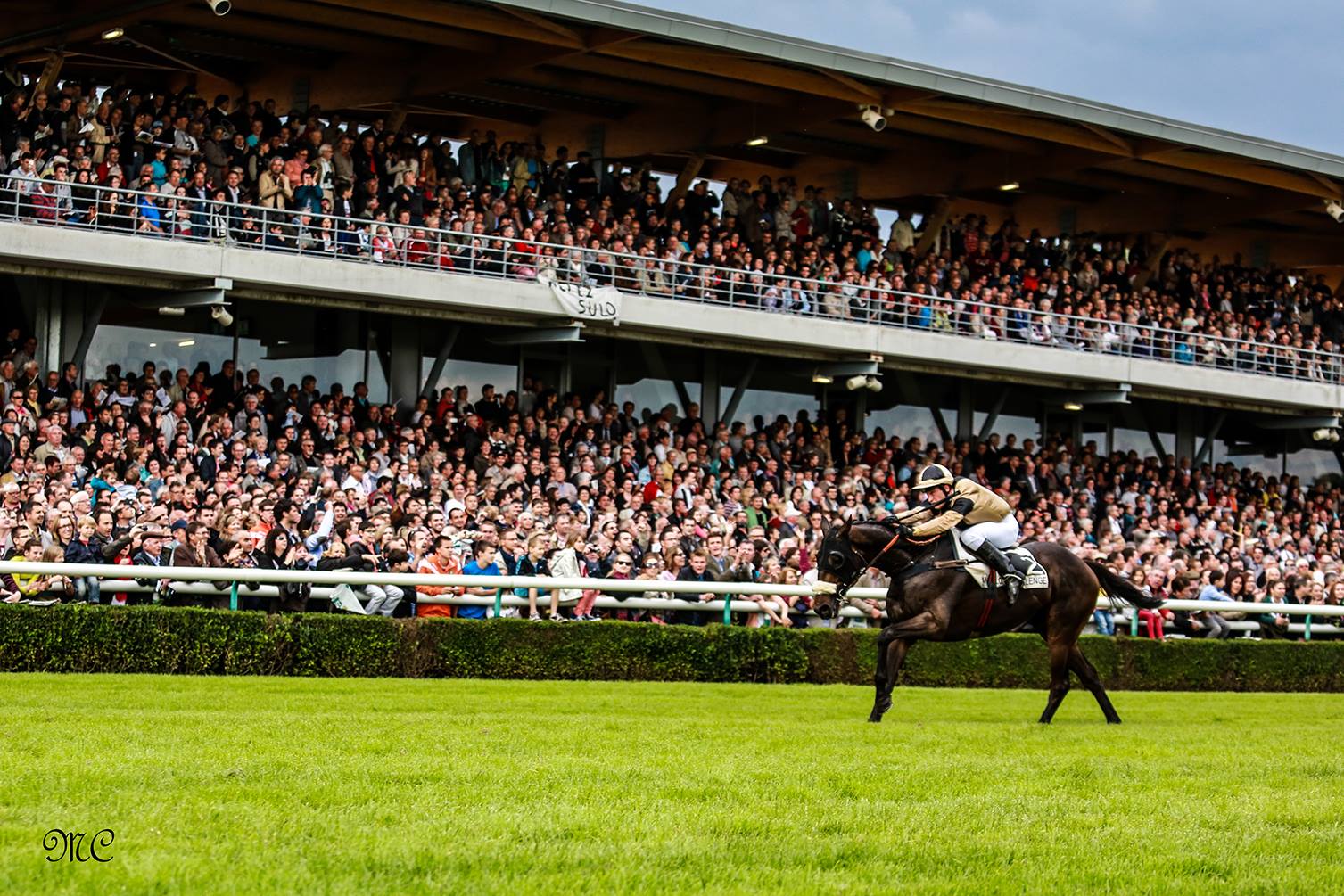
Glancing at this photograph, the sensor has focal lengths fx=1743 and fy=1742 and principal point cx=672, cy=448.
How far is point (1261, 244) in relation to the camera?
33781 millimetres

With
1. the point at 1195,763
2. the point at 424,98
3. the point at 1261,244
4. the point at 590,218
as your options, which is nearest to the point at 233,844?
the point at 1195,763

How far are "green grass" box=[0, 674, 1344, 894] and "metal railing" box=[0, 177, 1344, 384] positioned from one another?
8382 mm

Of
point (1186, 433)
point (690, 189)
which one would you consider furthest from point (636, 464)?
point (1186, 433)

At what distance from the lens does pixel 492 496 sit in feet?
61.1

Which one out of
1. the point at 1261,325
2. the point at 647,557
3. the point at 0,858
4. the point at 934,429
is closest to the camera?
the point at 0,858

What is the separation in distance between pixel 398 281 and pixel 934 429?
10.6 metres

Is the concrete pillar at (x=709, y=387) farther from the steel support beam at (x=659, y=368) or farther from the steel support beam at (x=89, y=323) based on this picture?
the steel support beam at (x=89, y=323)

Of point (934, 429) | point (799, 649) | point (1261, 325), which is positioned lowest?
point (799, 649)

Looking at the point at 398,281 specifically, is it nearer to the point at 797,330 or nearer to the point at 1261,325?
the point at 797,330

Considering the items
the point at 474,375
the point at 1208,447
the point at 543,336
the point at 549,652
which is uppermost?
the point at 543,336

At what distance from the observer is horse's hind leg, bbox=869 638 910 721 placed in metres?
11.5

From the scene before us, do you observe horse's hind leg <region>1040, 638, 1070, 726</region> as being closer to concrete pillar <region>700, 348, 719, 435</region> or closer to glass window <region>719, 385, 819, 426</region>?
concrete pillar <region>700, 348, 719, 435</region>

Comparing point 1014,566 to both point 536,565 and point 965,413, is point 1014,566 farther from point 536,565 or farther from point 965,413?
point 965,413

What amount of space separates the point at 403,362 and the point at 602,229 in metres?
3.11
